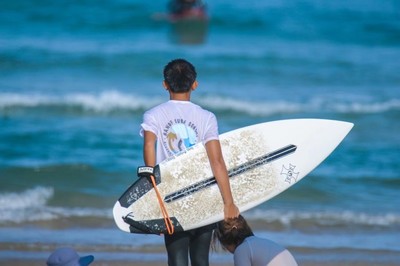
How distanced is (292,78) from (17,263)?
9.92 meters

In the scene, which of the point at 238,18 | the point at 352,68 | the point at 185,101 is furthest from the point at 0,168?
the point at 238,18

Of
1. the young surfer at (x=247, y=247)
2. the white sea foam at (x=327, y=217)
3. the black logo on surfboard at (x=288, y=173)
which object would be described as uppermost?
the white sea foam at (x=327, y=217)

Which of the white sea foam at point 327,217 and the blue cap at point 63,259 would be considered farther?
the white sea foam at point 327,217

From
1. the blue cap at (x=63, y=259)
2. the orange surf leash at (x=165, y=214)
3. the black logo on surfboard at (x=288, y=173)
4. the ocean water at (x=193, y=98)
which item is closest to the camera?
the blue cap at (x=63, y=259)

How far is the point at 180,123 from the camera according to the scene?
13.8 ft

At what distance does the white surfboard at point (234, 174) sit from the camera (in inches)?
171

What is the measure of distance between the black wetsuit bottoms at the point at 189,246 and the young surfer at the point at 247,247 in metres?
0.18

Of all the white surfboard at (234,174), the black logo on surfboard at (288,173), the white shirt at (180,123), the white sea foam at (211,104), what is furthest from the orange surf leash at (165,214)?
the white sea foam at (211,104)

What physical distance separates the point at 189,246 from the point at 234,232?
39 cm

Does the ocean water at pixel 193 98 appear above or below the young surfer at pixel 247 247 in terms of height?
above

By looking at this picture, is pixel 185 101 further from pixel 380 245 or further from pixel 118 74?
pixel 118 74

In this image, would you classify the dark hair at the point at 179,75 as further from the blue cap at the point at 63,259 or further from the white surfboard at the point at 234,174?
the blue cap at the point at 63,259

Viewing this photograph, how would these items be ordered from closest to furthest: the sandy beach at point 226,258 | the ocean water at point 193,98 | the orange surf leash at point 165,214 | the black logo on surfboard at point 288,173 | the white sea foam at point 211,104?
the orange surf leash at point 165,214, the black logo on surfboard at point 288,173, the sandy beach at point 226,258, the ocean water at point 193,98, the white sea foam at point 211,104

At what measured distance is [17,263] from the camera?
610 centimetres
